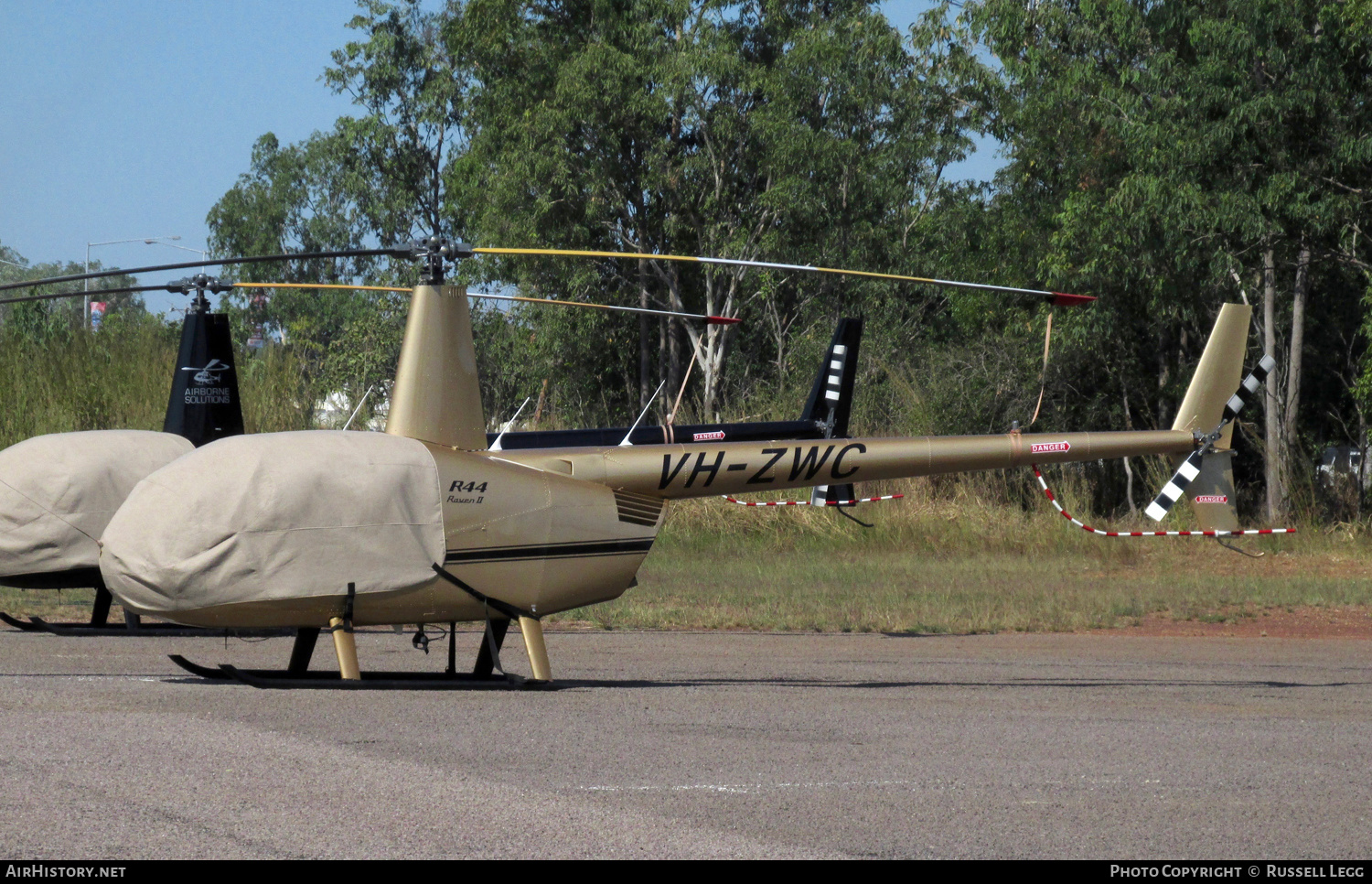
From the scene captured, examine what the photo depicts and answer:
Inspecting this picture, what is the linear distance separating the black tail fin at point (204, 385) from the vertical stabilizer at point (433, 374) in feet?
12.8

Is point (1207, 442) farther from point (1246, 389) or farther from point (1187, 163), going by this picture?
point (1187, 163)

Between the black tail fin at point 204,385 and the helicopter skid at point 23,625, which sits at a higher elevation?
the black tail fin at point 204,385

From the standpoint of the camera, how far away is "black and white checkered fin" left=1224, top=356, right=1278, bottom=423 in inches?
446

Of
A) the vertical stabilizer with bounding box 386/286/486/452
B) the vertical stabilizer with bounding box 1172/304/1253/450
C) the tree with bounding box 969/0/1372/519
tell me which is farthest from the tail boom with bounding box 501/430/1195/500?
the tree with bounding box 969/0/1372/519

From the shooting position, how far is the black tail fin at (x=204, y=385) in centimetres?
1184

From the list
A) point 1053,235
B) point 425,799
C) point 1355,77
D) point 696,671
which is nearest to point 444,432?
point 696,671

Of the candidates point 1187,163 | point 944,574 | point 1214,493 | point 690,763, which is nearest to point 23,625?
point 690,763

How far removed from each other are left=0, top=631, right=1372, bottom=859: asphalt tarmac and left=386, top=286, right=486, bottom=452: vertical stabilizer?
1606 mm

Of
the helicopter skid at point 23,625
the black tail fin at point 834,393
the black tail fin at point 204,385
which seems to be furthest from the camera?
the black tail fin at point 834,393

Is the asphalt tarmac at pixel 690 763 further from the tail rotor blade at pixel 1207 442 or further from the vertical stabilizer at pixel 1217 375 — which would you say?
the vertical stabilizer at pixel 1217 375

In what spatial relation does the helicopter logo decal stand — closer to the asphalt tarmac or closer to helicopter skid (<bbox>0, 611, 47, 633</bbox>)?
helicopter skid (<bbox>0, 611, 47, 633</bbox>)

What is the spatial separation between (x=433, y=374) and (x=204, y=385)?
4.22 meters

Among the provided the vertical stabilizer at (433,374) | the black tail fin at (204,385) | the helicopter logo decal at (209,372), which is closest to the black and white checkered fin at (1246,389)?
the vertical stabilizer at (433,374)

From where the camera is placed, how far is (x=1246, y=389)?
12047 mm
